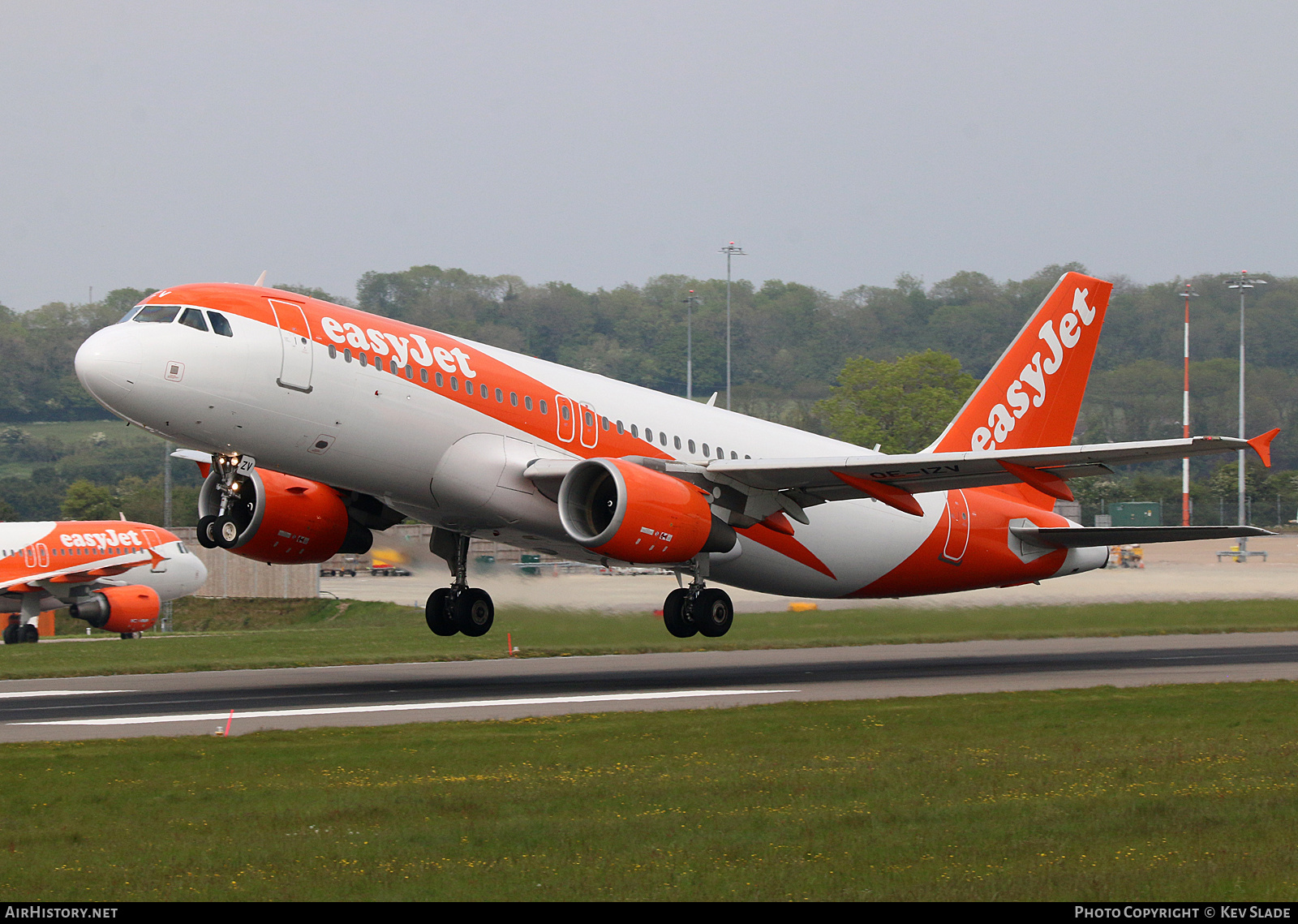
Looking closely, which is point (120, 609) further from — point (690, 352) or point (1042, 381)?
point (690, 352)

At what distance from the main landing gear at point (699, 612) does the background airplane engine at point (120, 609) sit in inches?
1412

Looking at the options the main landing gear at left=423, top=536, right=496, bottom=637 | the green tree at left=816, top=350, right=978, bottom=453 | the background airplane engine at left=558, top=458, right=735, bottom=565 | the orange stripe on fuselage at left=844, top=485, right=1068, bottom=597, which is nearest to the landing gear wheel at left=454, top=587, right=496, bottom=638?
the main landing gear at left=423, top=536, right=496, bottom=637

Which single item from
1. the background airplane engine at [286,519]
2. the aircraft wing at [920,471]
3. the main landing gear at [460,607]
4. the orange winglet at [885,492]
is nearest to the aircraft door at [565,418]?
the aircraft wing at [920,471]

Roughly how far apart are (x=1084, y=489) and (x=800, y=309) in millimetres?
85762

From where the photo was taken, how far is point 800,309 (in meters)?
182

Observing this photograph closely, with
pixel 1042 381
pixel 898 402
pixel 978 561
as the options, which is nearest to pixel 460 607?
pixel 978 561

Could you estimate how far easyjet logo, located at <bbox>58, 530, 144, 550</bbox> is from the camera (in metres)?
59.0

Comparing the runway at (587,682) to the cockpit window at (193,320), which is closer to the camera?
the cockpit window at (193,320)

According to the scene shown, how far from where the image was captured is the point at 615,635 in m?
30.8

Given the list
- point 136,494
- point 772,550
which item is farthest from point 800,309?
point 772,550

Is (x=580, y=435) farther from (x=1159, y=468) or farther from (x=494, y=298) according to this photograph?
(x=494, y=298)

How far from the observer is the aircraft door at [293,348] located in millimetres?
22859

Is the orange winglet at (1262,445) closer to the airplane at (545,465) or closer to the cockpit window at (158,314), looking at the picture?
the airplane at (545,465)

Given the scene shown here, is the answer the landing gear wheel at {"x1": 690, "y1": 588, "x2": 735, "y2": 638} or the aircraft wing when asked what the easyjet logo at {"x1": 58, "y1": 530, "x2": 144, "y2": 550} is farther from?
the aircraft wing
